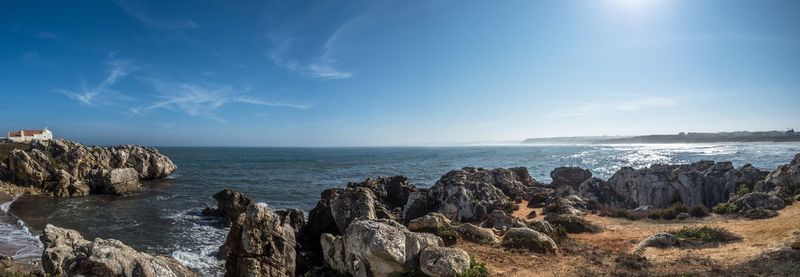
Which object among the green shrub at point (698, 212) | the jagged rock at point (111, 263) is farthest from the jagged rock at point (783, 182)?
the jagged rock at point (111, 263)

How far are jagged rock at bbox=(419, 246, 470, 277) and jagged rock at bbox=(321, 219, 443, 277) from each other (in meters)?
0.47

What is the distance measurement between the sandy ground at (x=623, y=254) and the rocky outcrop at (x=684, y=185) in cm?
1155

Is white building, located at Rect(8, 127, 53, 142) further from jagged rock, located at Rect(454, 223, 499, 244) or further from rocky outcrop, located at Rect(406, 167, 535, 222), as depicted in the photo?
jagged rock, located at Rect(454, 223, 499, 244)

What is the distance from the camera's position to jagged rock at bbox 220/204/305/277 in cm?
1616

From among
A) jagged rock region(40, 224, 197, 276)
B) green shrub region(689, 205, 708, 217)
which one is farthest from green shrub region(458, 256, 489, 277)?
green shrub region(689, 205, 708, 217)

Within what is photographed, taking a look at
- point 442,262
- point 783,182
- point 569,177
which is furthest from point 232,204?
point 783,182

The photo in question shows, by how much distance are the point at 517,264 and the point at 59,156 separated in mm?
69094

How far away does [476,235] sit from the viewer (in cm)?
1808

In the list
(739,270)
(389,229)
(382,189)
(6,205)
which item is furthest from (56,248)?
(6,205)

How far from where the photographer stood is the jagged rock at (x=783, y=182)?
1055 inches

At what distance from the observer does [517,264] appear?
15.1m

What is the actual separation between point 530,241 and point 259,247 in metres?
11.3

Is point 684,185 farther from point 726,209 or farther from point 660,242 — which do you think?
point 660,242

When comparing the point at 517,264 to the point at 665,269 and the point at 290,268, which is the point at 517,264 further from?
the point at 290,268
